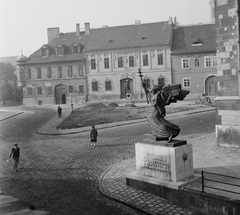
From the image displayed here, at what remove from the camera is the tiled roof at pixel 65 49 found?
1999 inches

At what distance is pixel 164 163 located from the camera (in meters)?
10.9

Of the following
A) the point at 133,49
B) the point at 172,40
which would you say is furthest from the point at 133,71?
the point at 172,40

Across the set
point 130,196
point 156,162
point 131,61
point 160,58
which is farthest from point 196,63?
point 130,196

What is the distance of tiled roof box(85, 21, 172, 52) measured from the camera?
46434 mm

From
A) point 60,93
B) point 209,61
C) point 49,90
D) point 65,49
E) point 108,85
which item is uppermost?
point 65,49

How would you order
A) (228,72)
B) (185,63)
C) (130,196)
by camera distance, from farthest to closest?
(185,63) < (228,72) < (130,196)

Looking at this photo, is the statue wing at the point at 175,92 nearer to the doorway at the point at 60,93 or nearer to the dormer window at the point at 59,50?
the doorway at the point at 60,93

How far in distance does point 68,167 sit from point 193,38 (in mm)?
36236

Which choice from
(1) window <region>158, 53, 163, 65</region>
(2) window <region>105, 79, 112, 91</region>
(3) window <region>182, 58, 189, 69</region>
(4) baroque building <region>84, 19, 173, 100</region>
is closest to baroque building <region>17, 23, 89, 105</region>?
(4) baroque building <region>84, 19, 173, 100</region>

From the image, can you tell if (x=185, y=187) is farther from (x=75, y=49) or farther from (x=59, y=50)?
(x=59, y=50)

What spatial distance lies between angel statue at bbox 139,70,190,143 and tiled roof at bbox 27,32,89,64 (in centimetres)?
3954

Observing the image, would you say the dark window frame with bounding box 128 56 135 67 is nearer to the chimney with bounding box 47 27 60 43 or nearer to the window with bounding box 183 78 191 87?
the window with bounding box 183 78 191 87

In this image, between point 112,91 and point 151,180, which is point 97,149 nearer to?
point 151,180

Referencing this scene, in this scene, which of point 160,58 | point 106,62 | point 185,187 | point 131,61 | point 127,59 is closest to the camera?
point 185,187
